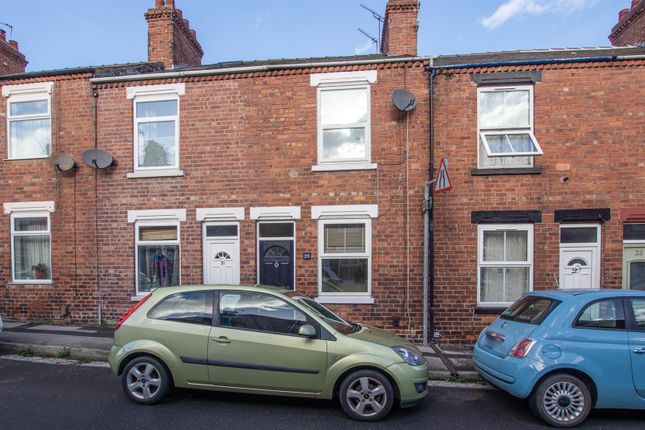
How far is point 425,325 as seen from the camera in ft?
23.9

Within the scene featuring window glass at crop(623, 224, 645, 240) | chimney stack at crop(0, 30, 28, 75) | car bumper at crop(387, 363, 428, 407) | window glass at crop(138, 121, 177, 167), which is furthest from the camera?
chimney stack at crop(0, 30, 28, 75)

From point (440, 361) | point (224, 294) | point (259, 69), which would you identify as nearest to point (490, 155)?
point (440, 361)

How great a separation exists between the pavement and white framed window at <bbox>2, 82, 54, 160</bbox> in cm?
404

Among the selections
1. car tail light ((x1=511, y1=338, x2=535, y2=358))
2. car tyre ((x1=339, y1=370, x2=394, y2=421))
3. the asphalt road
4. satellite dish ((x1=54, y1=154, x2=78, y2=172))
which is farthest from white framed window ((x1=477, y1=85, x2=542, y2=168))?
satellite dish ((x1=54, y1=154, x2=78, y2=172))

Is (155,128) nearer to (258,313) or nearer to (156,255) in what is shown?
(156,255)

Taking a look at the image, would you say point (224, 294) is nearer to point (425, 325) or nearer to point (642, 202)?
point (425, 325)

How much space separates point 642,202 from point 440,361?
16.7 feet

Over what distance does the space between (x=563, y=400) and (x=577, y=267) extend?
418 cm

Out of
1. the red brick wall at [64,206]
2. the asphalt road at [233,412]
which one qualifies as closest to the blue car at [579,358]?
the asphalt road at [233,412]

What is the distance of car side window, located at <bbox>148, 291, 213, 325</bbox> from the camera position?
15.5 feet

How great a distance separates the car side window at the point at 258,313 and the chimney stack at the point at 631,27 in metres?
11.1

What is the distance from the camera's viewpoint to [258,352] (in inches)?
176

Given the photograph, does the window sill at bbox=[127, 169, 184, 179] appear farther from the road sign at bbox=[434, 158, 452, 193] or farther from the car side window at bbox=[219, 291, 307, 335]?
the road sign at bbox=[434, 158, 452, 193]

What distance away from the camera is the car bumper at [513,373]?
425cm
